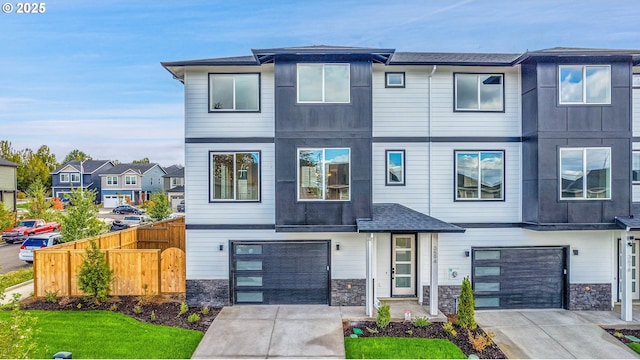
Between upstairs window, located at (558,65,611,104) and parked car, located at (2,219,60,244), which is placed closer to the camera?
upstairs window, located at (558,65,611,104)

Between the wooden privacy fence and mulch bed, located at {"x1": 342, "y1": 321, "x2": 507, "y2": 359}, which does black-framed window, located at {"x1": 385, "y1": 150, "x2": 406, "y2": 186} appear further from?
the wooden privacy fence

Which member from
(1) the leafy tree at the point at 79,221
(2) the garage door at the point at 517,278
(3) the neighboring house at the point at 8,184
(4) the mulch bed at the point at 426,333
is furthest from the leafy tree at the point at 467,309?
(3) the neighboring house at the point at 8,184

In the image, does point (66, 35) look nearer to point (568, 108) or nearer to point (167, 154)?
point (568, 108)

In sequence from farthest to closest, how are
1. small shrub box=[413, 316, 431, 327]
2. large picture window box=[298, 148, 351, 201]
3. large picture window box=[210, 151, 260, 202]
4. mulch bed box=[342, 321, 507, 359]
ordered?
large picture window box=[210, 151, 260, 202] < large picture window box=[298, 148, 351, 201] < small shrub box=[413, 316, 431, 327] < mulch bed box=[342, 321, 507, 359]

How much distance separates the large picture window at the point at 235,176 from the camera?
954cm

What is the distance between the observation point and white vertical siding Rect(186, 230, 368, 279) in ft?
31.3

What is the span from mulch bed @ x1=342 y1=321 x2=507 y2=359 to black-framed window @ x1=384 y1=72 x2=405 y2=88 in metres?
6.82

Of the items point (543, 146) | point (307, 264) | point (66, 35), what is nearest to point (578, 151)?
point (543, 146)

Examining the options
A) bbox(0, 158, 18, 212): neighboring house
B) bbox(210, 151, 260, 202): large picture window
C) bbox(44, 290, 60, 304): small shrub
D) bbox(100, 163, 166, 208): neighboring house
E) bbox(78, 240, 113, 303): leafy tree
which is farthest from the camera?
bbox(100, 163, 166, 208): neighboring house

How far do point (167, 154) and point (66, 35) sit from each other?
2193 inches

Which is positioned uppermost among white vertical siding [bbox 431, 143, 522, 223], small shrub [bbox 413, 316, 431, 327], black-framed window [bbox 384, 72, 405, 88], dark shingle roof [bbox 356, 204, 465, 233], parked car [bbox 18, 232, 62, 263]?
black-framed window [bbox 384, 72, 405, 88]

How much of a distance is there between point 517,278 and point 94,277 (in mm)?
12447

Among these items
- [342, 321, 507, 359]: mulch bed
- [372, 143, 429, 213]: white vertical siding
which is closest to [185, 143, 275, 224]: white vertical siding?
[372, 143, 429, 213]: white vertical siding

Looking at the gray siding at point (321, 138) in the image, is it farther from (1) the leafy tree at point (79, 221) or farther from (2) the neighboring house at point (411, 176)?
(1) the leafy tree at point (79, 221)
